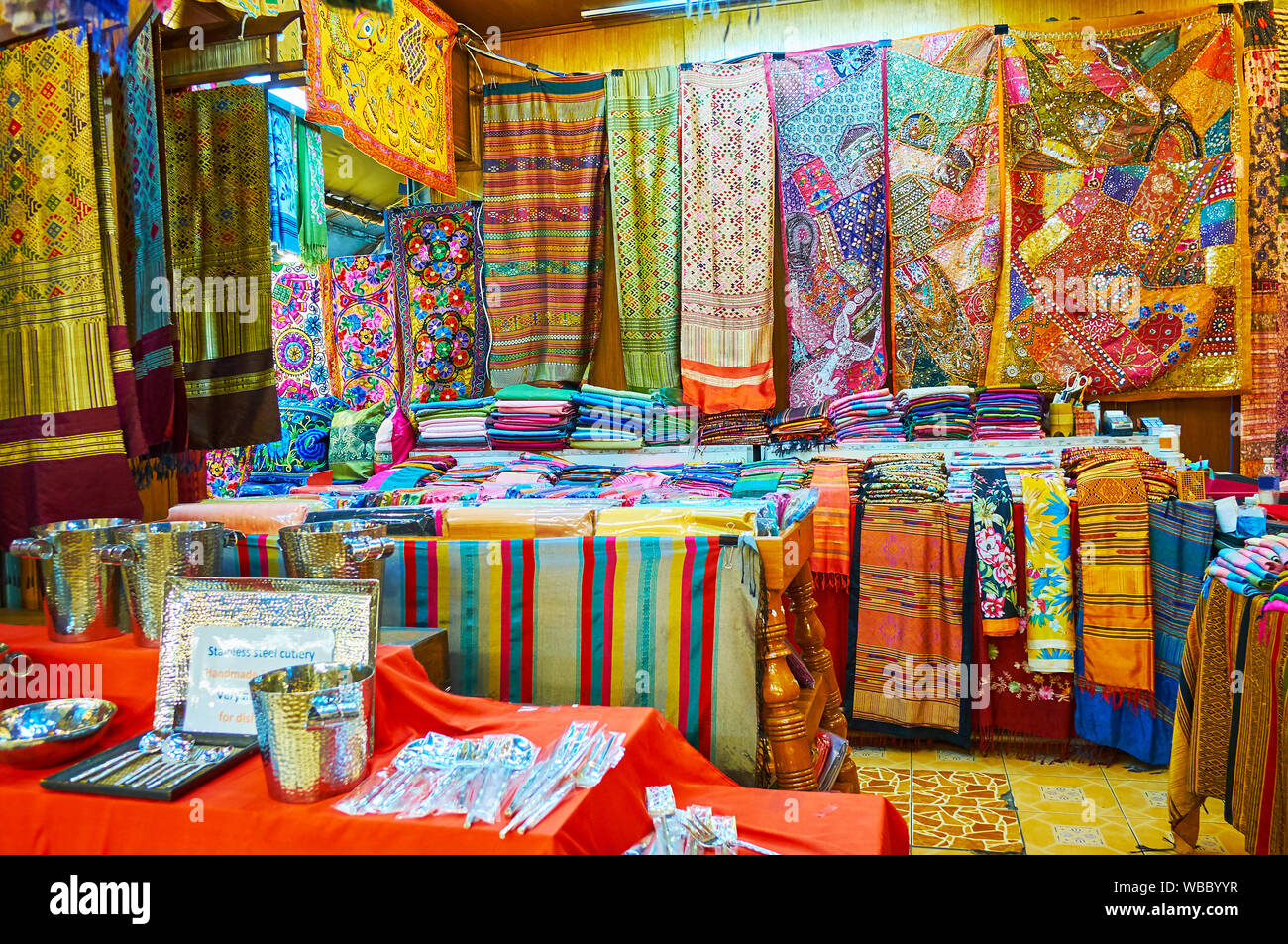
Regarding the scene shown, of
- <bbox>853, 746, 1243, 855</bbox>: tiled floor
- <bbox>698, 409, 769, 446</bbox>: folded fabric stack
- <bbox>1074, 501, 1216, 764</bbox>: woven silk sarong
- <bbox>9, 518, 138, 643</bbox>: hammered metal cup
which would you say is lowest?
<bbox>853, 746, 1243, 855</bbox>: tiled floor

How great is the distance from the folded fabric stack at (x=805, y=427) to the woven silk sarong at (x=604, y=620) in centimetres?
270

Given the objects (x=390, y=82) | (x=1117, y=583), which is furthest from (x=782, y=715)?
(x=390, y=82)

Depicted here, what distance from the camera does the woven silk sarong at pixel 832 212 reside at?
14.8 ft

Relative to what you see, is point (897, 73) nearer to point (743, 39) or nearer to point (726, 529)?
point (743, 39)

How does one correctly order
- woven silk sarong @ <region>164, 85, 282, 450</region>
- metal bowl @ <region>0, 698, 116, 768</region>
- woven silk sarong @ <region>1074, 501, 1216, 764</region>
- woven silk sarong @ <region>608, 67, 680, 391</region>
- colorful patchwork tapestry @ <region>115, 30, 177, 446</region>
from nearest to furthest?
metal bowl @ <region>0, 698, 116, 768</region> → colorful patchwork tapestry @ <region>115, 30, 177, 446</region> → woven silk sarong @ <region>164, 85, 282, 450</region> → woven silk sarong @ <region>1074, 501, 1216, 764</region> → woven silk sarong @ <region>608, 67, 680, 391</region>

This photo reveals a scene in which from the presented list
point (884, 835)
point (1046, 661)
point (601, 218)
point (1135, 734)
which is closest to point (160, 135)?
point (884, 835)

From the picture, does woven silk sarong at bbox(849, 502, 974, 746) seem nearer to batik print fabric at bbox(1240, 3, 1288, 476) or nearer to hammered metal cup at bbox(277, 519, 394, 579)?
batik print fabric at bbox(1240, 3, 1288, 476)

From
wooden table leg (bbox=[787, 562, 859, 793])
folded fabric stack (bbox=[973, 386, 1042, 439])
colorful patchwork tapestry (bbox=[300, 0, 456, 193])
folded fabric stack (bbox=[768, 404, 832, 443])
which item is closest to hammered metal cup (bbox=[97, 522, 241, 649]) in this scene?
wooden table leg (bbox=[787, 562, 859, 793])

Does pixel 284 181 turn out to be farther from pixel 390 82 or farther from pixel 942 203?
pixel 942 203

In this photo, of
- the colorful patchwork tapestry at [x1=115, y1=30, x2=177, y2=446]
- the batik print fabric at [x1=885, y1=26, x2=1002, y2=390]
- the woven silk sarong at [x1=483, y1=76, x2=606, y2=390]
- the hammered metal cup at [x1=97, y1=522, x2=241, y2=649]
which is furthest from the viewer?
the woven silk sarong at [x1=483, y1=76, x2=606, y2=390]

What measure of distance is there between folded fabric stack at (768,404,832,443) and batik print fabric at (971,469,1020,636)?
118cm

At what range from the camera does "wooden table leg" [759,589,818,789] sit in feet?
5.95

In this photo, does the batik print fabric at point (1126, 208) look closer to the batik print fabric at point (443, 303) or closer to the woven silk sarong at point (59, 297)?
the batik print fabric at point (443, 303)

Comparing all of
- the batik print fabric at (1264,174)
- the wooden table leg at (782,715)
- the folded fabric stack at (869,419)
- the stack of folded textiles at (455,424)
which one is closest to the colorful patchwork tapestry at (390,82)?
the stack of folded textiles at (455,424)
